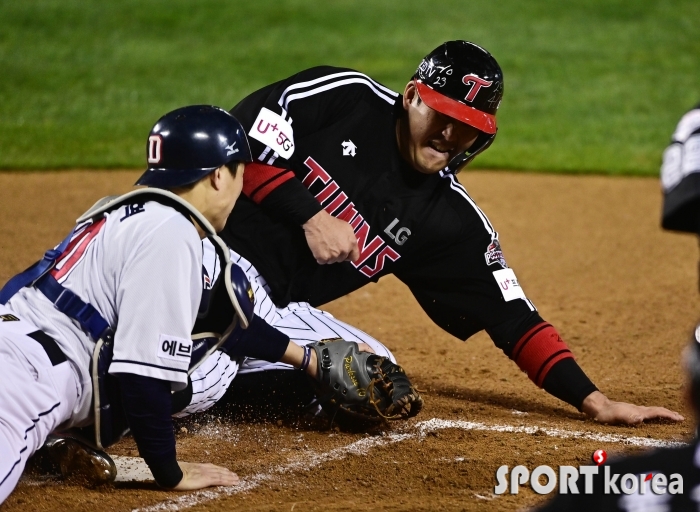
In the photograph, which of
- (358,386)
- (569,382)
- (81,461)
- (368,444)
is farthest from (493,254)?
(81,461)

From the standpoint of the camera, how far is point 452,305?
161 inches

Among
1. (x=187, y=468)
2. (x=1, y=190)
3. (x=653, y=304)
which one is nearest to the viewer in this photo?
(x=187, y=468)

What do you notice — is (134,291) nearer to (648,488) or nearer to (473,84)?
(648,488)

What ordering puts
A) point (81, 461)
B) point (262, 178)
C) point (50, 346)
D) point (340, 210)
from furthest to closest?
1. point (340, 210)
2. point (262, 178)
3. point (81, 461)
4. point (50, 346)

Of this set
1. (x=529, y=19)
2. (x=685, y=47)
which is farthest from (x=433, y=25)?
(x=685, y=47)

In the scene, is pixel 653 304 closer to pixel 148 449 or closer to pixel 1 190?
pixel 148 449

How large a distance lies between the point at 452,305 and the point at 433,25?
1002cm

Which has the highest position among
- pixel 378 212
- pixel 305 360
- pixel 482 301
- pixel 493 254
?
pixel 378 212

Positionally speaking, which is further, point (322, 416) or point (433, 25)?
point (433, 25)

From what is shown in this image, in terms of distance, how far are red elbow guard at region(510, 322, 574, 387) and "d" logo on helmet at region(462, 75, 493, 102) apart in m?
1.00

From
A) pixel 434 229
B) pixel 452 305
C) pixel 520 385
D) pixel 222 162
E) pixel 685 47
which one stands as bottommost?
pixel 520 385

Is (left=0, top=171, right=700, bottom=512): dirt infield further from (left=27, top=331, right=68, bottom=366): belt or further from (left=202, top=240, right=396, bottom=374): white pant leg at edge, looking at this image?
(left=27, top=331, right=68, bottom=366): belt

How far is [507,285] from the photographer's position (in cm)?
402

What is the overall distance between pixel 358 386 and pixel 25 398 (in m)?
1.30
